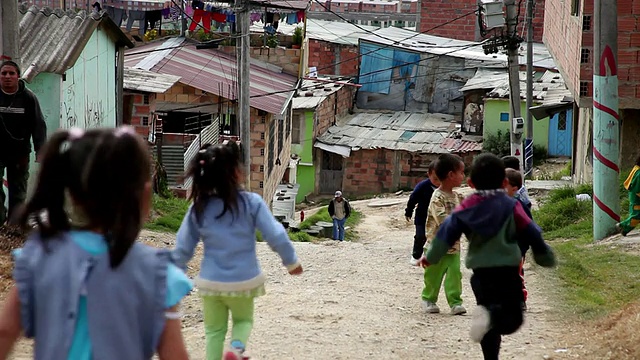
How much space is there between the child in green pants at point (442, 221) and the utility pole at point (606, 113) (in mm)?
4872

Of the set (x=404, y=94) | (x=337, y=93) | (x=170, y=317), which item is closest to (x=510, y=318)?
(x=170, y=317)

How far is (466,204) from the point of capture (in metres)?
5.94

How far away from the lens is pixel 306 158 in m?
38.0

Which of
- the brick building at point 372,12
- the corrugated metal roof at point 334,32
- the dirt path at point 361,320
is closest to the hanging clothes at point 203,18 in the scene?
the corrugated metal roof at point 334,32

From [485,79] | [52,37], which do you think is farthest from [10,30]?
[485,79]

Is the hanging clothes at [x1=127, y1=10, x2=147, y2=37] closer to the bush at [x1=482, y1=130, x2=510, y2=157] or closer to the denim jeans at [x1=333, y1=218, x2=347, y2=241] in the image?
the denim jeans at [x1=333, y1=218, x2=347, y2=241]

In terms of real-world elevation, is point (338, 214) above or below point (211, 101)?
below

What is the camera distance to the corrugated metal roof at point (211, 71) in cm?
2467

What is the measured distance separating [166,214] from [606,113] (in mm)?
6524

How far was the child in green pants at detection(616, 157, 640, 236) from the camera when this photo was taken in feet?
40.7

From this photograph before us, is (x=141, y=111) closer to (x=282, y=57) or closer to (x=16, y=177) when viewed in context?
(x=282, y=57)

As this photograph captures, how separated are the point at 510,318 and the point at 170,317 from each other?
3.15 metres

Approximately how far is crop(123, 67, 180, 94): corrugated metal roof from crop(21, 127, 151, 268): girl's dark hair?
15835 mm

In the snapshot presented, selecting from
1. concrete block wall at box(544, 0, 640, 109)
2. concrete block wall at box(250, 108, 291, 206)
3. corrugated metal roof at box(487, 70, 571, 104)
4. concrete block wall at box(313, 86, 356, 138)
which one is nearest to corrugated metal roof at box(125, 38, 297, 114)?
concrete block wall at box(250, 108, 291, 206)
